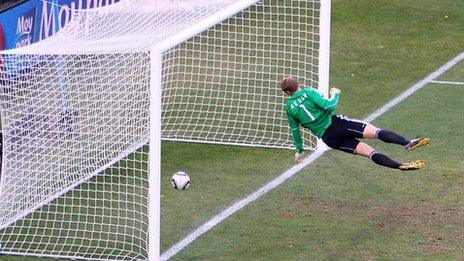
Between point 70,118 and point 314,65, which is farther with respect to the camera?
point 314,65

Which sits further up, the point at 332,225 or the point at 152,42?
the point at 152,42

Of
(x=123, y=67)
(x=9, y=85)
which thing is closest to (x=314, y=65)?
(x=123, y=67)

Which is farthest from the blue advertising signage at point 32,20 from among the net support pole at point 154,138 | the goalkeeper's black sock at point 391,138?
the goalkeeper's black sock at point 391,138

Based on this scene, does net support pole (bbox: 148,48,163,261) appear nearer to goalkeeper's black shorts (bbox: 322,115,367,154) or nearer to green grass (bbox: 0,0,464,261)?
green grass (bbox: 0,0,464,261)

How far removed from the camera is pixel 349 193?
15758mm

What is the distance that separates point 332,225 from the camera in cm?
1475

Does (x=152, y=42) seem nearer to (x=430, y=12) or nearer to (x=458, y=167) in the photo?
(x=458, y=167)

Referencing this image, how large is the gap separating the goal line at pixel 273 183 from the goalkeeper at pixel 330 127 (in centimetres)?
89

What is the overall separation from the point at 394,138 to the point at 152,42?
116 inches

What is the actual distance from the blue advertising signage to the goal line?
3396 mm

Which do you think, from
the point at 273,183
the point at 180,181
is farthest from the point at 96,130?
the point at 273,183

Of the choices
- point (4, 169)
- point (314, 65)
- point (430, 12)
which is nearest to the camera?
point (4, 169)

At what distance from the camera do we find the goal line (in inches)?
560

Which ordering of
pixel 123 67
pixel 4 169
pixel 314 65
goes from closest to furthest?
pixel 4 169
pixel 123 67
pixel 314 65
